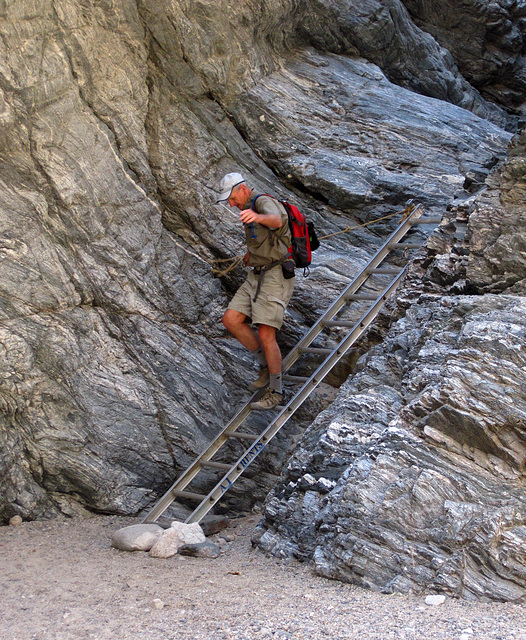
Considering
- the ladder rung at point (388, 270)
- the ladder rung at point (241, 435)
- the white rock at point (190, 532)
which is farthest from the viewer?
the ladder rung at point (388, 270)

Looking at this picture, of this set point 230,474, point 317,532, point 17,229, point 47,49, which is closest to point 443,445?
point 317,532

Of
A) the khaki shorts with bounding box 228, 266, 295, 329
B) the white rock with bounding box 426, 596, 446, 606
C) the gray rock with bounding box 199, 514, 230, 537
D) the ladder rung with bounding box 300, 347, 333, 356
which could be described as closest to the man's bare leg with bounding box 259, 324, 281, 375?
the khaki shorts with bounding box 228, 266, 295, 329

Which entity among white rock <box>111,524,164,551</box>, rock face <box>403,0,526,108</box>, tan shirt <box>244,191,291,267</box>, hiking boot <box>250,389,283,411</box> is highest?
rock face <box>403,0,526,108</box>

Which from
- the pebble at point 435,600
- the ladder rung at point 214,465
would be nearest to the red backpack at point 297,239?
the ladder rung at point 214,465

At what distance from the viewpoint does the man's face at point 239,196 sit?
25.3 feet

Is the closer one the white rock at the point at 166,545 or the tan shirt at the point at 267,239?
the white rock at the point at 166,545

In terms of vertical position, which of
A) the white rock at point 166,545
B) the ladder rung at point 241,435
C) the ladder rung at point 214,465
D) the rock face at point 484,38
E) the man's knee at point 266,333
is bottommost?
the white rock at point 166,545

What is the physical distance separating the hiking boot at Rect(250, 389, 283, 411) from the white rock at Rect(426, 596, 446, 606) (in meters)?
3.57

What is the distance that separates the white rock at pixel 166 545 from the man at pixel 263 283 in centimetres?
211

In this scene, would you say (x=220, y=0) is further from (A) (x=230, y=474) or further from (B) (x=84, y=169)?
(A) (x=230, y=474)

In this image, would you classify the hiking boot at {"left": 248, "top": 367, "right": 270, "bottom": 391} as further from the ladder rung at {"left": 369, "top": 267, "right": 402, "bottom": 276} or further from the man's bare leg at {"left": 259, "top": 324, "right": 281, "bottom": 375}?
the ladder rung at {"left": 369, "top": 267, "right": 402, "bottom": 276}

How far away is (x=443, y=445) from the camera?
5.79 metres

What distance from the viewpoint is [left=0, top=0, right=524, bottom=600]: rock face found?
754 centimetres

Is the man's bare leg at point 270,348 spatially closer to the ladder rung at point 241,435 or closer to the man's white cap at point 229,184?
the ladder rung at point 241,435
